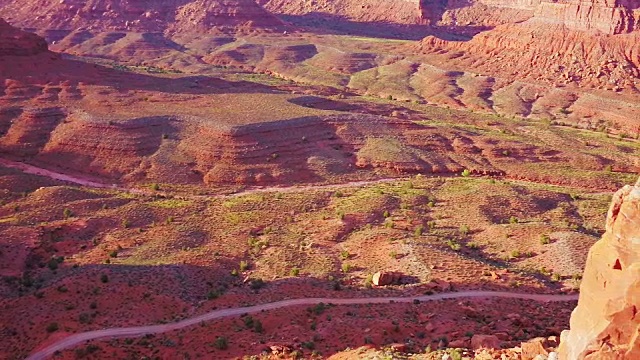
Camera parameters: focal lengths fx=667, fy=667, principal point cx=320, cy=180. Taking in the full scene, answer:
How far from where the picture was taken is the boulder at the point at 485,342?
73.0 feet

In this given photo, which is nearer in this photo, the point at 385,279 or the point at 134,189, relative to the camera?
the point at 385,279

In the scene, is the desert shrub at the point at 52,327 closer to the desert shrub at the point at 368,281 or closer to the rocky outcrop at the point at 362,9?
the desert shrub at the point at 368,281

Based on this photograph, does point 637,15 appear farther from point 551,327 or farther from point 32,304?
point 32,304

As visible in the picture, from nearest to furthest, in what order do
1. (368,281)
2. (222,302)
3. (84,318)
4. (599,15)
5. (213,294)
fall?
(84,318)
(222,302)
(213,294)
(368,281)
(599,15)

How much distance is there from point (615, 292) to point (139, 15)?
14436 centimetres

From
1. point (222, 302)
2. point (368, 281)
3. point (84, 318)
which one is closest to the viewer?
point (84, 318)

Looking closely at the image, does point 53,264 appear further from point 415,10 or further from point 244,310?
point 415,10

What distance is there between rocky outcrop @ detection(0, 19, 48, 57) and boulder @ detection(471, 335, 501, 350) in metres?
60.5

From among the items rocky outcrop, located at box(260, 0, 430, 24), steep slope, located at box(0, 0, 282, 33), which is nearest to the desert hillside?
steep slope, located at box(0, 0, 282, 33)

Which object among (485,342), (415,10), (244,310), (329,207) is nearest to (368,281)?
(244,310)

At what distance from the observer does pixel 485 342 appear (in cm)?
2258

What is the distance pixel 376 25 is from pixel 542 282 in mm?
142079

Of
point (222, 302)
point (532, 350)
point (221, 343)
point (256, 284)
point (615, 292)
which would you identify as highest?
point (615, 292)

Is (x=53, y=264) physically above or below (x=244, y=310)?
below
